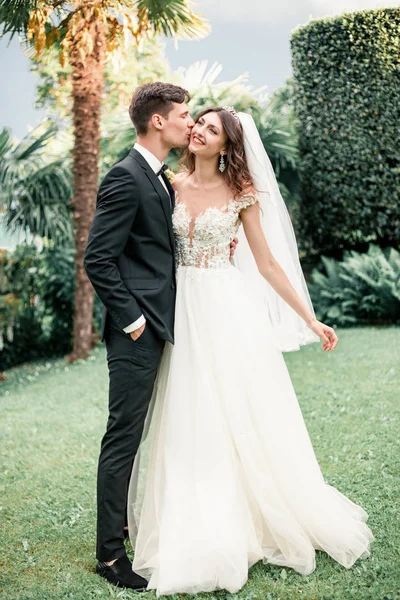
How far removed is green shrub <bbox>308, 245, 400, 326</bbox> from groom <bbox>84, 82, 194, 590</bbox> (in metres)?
6.78

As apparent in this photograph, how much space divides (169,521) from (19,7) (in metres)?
6.07

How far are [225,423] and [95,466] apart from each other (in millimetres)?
2007

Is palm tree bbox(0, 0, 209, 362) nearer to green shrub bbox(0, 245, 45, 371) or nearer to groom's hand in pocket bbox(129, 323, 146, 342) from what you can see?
green shrub bbox(0, 245, 45, 371)

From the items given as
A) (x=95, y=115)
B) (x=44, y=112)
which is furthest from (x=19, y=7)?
(x=44, y=112)

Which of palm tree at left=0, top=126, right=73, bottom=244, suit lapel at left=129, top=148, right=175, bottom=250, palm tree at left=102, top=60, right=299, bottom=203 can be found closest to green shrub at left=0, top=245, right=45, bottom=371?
palm tree at left=0, top=126, right=73, bottom=244

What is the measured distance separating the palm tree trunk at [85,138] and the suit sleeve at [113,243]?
5.80 metres

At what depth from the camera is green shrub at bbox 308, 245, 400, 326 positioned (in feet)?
30.8

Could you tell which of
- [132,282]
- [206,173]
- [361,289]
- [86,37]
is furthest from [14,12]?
[361,289]

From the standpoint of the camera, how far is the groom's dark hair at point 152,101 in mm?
2969

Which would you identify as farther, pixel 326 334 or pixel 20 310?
pixel 20 310

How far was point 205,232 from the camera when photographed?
314cm

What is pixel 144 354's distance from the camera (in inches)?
115

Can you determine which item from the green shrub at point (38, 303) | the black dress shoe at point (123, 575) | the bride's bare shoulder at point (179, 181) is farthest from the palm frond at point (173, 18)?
the black dress shoe at point (123, 575)

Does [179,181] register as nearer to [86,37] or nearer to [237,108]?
[86,37]
